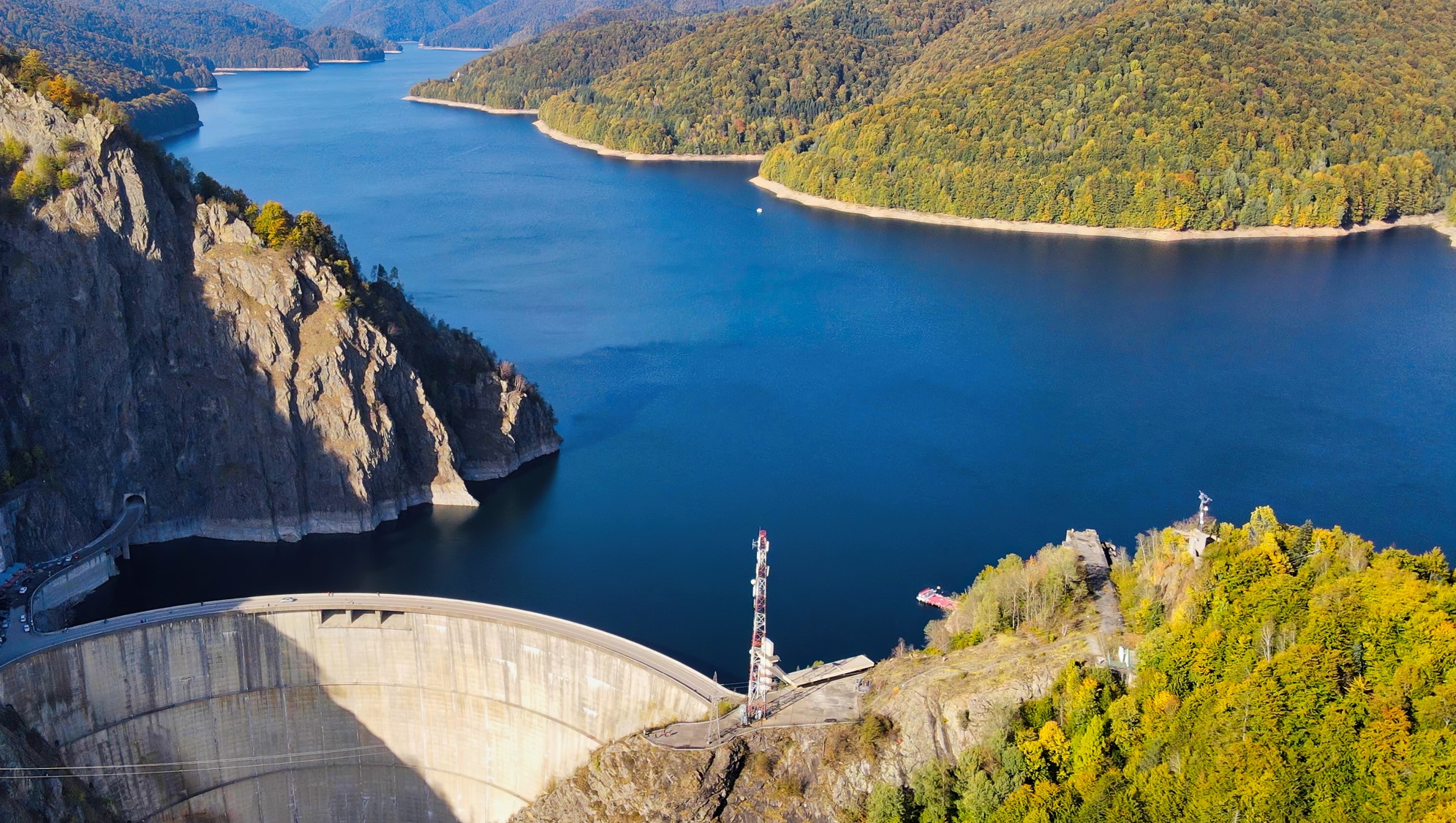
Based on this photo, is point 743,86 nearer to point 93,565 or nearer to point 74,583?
point 93,565

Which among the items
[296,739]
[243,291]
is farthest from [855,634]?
[243,291]

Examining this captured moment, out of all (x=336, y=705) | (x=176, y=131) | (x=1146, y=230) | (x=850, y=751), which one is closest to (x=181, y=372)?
(x=336, y=705)

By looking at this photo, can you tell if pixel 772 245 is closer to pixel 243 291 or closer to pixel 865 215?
pixel 865 215

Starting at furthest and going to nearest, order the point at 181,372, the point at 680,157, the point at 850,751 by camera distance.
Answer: the point at 680,157, the point at 181,372, the point at 850,751

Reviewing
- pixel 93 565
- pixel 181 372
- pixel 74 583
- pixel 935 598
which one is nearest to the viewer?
pixel 935 598

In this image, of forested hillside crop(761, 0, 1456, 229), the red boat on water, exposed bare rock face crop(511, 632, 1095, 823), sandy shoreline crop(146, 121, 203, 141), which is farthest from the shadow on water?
sandy shoreline crop(146, 121, 203, 141)

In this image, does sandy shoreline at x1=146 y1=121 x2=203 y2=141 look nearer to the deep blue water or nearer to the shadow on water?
the deep blue water
